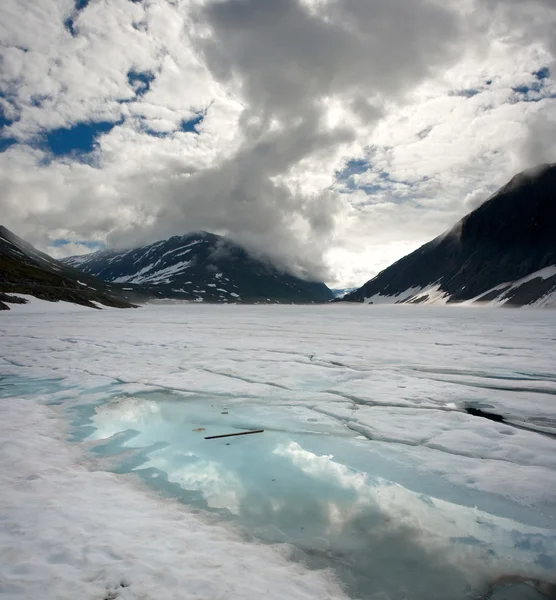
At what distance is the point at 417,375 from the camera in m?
13.9

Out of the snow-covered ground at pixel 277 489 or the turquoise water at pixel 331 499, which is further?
the turquoise water at pixel 331 499

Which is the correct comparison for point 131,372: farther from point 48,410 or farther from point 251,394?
point 251,394

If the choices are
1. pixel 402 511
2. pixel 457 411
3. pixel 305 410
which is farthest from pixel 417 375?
pixel 402 511

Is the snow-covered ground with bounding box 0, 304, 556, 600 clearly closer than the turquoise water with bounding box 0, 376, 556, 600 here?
Yes

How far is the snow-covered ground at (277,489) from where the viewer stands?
3863mm

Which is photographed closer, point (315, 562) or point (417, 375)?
point (315, 562)

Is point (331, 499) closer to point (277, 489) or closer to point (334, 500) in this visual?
point (334, 500)

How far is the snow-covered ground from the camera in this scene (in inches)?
152

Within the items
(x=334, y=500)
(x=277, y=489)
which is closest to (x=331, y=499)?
(x=334, y=500)

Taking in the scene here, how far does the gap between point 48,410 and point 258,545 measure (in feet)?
26.1

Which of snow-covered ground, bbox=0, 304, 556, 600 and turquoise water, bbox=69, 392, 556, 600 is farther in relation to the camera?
turquoise water, bbox=69, 392, 556, 600

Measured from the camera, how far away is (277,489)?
234 inches

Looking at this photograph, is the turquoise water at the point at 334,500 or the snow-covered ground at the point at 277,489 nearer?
the snow-covered ground at the point at 277,489

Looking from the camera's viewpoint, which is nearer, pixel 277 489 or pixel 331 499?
pixel 331 499
